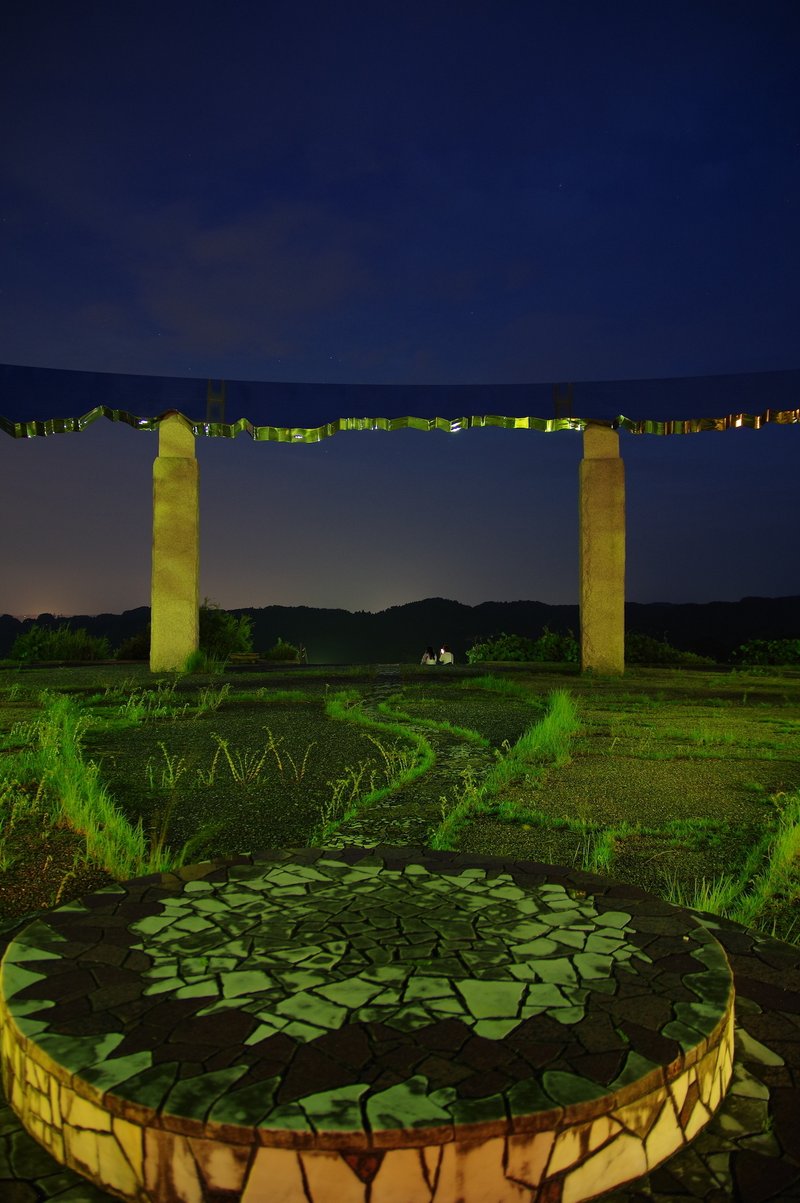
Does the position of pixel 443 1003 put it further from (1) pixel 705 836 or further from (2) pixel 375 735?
(2) pixel 375 735

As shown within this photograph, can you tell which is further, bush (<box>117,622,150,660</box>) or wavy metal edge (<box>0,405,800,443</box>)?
bush (<box>117,622,150,660</box>)

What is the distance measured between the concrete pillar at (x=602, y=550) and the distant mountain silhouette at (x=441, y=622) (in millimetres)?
21900

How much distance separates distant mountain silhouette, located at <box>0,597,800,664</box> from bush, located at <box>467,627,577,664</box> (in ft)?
51.2

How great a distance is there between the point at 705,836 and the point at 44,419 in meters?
10.0

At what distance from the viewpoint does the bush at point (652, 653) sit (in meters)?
15.4

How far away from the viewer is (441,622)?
3781 centimetres

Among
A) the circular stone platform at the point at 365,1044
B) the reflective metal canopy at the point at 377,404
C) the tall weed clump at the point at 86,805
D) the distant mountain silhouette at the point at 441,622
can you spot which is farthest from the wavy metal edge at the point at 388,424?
the distant mountain silhouette at the point at 441,622

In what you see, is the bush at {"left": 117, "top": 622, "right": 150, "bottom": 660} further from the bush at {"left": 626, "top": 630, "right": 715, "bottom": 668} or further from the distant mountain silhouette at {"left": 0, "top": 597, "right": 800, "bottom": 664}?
the distant mountain silhouette at {"left": 0, "top": 597, "right": 800, "bottom": 664}

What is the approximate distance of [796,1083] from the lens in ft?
5.27

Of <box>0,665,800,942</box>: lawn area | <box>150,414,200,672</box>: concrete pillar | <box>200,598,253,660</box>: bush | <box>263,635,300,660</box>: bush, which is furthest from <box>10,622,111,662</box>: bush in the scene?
<box>0,665,800,942</box>: lawn area

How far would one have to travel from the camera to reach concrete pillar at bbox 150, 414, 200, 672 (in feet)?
35.7

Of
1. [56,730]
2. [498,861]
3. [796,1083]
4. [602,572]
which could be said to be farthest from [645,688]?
[796,1083]

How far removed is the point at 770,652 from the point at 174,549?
457 inches

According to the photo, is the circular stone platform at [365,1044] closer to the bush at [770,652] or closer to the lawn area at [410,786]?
the lawn area at [410,786]
